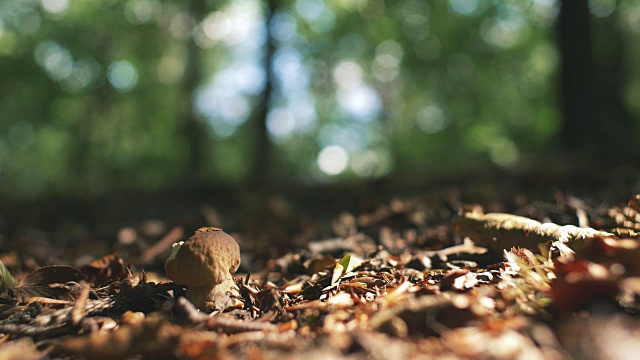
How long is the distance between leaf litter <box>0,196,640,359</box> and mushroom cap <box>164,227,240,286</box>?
0.11 m

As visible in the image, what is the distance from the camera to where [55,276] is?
73.7 inches

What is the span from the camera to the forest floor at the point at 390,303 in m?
1.07

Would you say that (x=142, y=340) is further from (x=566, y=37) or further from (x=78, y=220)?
(x=566, y=37)

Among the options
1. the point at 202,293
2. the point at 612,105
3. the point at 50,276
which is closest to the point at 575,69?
the point at 612,105

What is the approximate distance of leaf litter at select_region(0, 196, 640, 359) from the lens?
3.54ft

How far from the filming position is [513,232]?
1.87 metres

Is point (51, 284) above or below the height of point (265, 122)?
below

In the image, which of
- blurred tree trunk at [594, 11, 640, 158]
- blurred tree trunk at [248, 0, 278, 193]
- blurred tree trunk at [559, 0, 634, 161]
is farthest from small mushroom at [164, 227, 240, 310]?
blurred tree trunk at [248, 0, 278, 193]

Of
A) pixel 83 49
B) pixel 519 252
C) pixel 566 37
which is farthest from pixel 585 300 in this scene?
pixel 83 49

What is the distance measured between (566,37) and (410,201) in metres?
3.80

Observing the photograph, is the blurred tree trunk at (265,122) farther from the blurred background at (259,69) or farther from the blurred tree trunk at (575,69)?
the blurred tree trunk at (575,69)

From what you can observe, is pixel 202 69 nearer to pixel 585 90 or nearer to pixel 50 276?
pixel 585 90

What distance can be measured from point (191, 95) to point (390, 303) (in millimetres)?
15144

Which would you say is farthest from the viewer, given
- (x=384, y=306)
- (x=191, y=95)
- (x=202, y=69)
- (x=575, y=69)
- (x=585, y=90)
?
(x=202, y=69)
